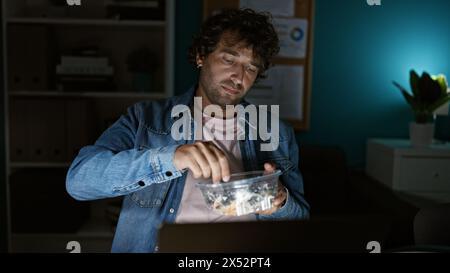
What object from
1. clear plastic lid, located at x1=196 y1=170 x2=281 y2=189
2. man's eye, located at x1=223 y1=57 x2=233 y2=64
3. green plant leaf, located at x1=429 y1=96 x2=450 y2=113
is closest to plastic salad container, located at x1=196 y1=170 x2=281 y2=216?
clear plastic lid, located at x1=196 y1=170 x2=281 y2=189

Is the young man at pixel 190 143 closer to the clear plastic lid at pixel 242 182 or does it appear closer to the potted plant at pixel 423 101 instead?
the clear plastic lid at pixel 242 182

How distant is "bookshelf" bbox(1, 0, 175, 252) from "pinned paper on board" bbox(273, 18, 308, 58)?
483 millimetres

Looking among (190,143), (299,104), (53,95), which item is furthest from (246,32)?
(53,95)

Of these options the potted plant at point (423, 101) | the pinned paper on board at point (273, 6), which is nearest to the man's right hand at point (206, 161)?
the pinned paper on board at point (273, 6)

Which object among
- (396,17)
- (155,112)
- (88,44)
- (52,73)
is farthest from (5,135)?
(396,17)

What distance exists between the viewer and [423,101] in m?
1.27

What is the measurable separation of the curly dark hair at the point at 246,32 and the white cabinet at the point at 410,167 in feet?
1.44

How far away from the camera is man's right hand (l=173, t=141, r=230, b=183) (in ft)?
1.99

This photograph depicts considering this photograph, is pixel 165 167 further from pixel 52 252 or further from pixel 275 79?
pixel 275 79

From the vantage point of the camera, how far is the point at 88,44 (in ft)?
5.32

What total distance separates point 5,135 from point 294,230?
4.18 ft

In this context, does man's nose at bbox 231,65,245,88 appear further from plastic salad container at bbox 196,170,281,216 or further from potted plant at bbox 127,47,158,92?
potted plant at bbox 127,47,158,92

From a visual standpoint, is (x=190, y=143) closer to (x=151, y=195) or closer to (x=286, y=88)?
(x=151, y=195)

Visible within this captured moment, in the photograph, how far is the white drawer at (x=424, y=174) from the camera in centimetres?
95
